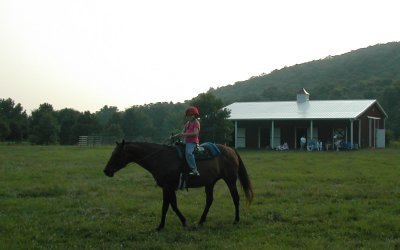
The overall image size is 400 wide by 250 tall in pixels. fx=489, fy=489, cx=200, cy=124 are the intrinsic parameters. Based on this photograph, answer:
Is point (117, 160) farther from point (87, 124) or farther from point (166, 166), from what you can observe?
point (87, 124)

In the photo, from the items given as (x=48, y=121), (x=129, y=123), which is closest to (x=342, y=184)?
(x=48, y=121)

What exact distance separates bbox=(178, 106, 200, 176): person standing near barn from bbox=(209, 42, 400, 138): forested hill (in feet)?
211

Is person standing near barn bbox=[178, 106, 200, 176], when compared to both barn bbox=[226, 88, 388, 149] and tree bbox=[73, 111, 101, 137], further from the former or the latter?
tree bbox=[73, 111, 101, 137]

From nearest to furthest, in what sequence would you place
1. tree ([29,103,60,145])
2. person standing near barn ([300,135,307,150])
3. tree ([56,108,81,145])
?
person standing near barn ([300,135,307,150]) → tree ([29,103,60,145]) → tree ([56,108,81,145])

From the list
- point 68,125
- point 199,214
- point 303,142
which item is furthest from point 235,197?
point 68,125

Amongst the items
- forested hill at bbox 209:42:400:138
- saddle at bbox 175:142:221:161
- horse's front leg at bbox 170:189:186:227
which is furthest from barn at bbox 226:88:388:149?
horse's front leg at bbox 170:189:186:227

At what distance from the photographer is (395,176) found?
1798 centimetres

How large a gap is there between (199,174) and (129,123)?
250ft

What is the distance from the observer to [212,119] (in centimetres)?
4334

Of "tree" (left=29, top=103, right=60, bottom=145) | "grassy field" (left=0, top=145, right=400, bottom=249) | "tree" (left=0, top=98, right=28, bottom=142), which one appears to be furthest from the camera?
"tree" (left=0, top=98, right=28, bottom=142)

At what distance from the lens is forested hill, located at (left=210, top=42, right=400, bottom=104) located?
8712 centimetres

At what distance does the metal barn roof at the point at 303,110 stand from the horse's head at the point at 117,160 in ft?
115

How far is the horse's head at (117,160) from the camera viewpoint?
1003 centimetres

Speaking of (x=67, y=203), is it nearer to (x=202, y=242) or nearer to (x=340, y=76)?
(x=202, y=242)
